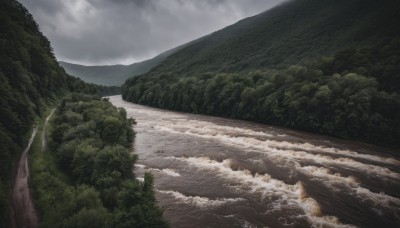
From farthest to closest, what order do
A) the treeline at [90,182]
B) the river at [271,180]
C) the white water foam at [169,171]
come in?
the white water foam at [169,171]
the river at [271,180]
the treeline at [90,182]

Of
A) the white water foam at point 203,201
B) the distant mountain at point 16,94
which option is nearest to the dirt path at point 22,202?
the distant mountain at point 16,94

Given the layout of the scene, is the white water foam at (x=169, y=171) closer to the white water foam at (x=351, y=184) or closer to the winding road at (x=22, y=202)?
the winding road at (x=22, y=202)

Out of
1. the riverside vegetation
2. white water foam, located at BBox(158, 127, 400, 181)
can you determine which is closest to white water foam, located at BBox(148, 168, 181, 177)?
the riverside vegetation

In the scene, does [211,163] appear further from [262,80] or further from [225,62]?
[225,62]

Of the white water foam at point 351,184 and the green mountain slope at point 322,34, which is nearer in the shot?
the white water foam at point 351,184

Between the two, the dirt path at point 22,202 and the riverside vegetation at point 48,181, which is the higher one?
the riverside vegetation at point 48,181

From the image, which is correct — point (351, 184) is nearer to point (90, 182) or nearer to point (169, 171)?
point (169, 171)

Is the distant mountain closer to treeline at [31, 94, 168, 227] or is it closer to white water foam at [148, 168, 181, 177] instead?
A: treeline at [31, 94, 168, 227]
